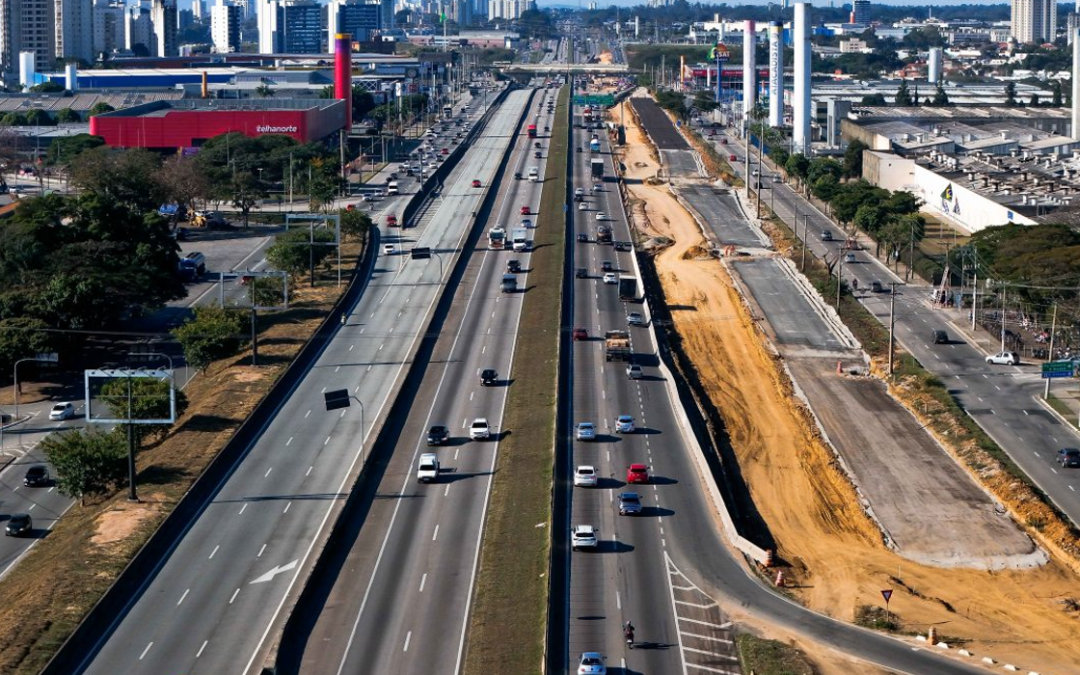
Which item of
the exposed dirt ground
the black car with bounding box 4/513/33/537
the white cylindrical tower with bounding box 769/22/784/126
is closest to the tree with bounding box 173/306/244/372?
the black car with bounding box 4/513/33/537

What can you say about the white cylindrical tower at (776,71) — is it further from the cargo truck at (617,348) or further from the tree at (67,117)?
the cargo truck at (617,348)

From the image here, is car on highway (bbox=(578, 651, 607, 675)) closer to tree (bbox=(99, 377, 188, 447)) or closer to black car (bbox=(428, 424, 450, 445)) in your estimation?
black car (bbox=(428, 424, 450, 445))

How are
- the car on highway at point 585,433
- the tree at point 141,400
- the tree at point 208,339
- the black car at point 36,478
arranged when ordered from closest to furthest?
1. the black car at point 36,478
2. the tree at point 141,400
3. the car on highway at point 585,433
4. the tree at point 208,339

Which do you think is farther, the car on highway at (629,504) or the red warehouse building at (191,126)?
the red warehouse building at (191,126)

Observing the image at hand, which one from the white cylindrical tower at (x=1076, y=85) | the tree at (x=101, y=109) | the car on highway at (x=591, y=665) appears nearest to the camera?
the car on highway at (x=591, y=665)

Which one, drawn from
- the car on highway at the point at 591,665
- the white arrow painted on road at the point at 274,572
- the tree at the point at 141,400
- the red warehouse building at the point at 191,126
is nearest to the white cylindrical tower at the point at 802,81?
the red warehouse building at the point at 191,126

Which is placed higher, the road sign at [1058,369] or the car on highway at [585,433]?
the road sign at [1058,369]

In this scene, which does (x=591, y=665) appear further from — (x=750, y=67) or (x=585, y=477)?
(x=750, y=67)
